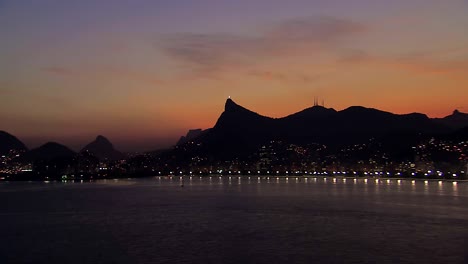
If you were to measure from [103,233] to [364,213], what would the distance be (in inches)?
902

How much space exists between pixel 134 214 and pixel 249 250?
81.1 feet

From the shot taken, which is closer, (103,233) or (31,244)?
(31,244)

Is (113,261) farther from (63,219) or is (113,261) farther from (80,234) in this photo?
(63,219)

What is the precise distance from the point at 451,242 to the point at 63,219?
31.7 metres

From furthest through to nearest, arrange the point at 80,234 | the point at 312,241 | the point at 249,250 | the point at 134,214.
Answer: the point at 134,214 → the point at 80,234 → the point at 312,241 → the point at 249,250

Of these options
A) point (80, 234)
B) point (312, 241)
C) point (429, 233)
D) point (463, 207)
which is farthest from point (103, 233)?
point (463, 207)

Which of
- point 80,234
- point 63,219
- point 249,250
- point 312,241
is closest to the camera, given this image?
point 249,250

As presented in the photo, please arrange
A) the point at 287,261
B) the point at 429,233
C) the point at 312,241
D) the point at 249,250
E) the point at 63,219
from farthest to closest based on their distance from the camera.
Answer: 1. the point at 63,219
2. the point at 429,233
3. the point at 312,241
4. the point at 249,250
5. the point at 287,261

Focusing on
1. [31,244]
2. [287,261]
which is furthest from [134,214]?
[287,261]

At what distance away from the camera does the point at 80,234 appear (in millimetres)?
36562

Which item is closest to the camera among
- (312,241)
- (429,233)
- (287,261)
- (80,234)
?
(287,261)

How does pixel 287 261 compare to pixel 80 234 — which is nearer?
pixel 287 261

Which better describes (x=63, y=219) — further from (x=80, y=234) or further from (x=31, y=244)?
(x=31, y=244)

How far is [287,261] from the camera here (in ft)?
83.2
